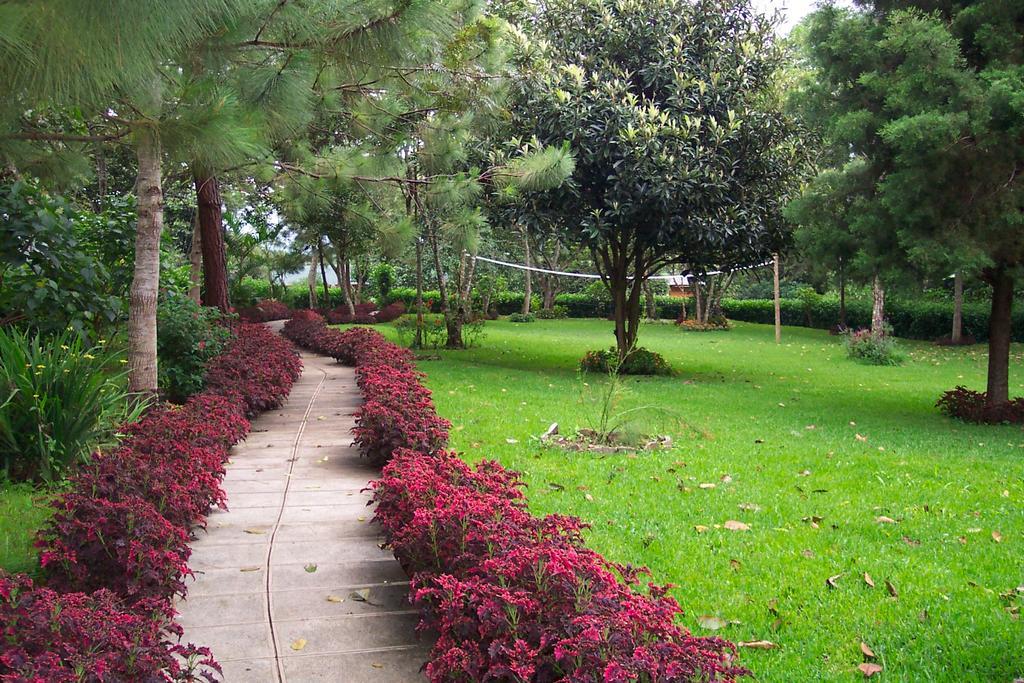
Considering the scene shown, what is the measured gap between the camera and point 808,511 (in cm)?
511

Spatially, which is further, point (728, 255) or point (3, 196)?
point (728, 255)

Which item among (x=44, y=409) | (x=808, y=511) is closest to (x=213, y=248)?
(x=44, y=409)

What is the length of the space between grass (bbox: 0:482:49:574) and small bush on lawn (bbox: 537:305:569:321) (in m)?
25.2

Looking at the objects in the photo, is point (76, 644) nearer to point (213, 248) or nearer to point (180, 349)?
point (180, 349)

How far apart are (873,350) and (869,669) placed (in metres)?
14.4

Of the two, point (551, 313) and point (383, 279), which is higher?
point (383, 279)

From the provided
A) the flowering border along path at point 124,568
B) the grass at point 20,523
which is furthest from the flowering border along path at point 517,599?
the grass at point 20,523

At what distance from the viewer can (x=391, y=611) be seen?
11.5ft

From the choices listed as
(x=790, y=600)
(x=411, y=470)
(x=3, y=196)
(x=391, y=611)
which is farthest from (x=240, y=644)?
(x=3, y=196)

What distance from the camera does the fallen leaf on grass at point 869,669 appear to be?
3028mm

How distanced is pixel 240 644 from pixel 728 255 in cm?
1128

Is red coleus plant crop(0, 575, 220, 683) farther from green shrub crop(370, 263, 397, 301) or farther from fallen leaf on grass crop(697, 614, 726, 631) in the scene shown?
green shrub crop(370, 263, 397, 301)

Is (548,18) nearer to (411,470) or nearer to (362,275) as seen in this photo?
(411,470)

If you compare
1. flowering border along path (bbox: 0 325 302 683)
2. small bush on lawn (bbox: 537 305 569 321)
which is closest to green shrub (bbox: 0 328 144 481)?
flowering border along path (bbox: 0 325 302 683)
